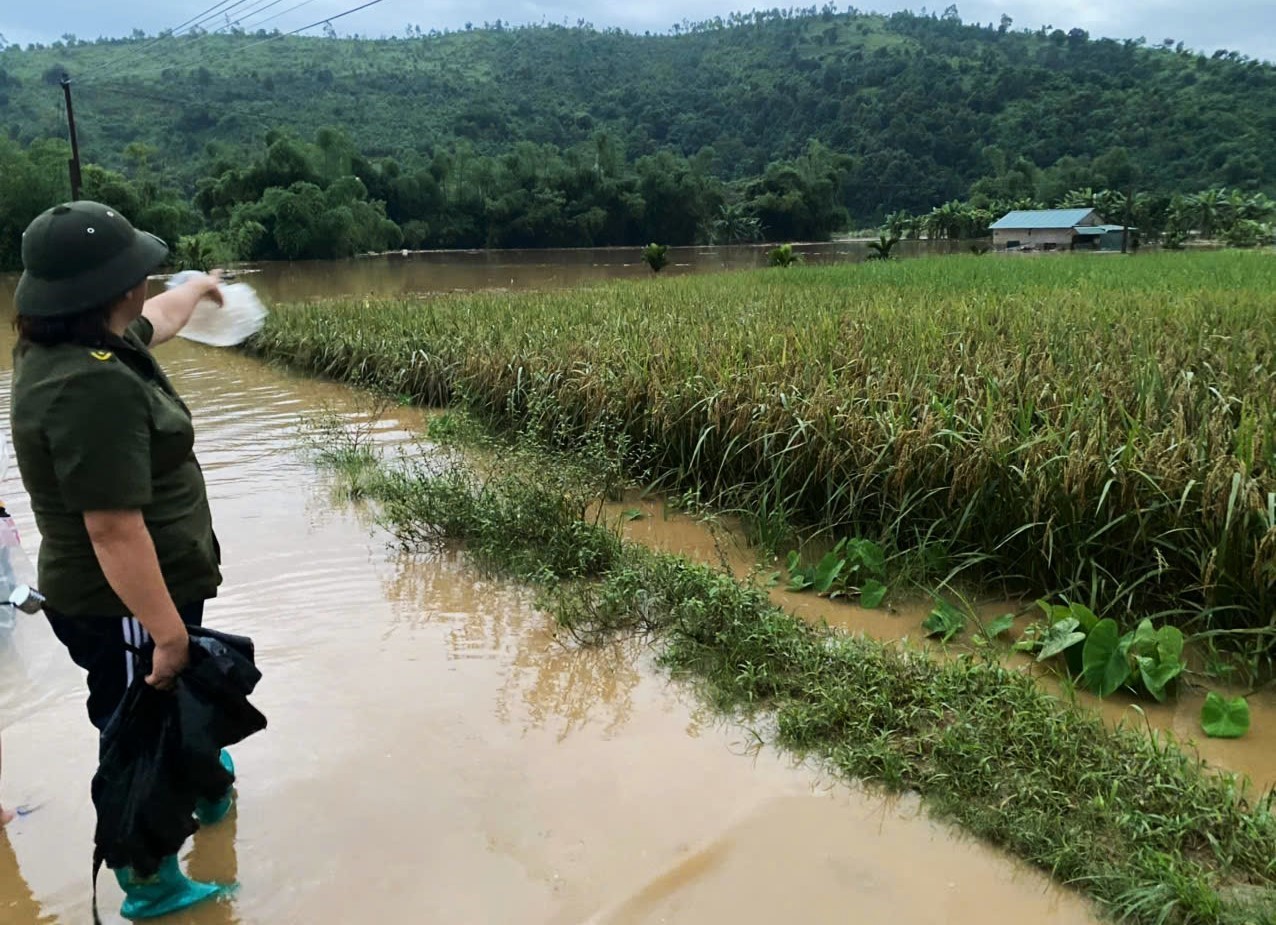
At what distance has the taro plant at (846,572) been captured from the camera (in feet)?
11.6

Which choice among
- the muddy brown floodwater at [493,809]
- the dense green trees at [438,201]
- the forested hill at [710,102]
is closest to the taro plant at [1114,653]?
the muddy brown floodwater at [493,809]

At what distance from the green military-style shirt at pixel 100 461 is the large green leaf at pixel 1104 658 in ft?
8.09

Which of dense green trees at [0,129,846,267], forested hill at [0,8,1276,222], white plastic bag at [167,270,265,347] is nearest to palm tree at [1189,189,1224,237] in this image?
forested hill at [0,8,1276,222]

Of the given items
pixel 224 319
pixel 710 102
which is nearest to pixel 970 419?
pixel 224 319

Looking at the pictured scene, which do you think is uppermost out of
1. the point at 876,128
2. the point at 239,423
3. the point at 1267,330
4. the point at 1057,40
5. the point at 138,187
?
the point at 1057,40

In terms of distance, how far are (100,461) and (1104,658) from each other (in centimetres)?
270

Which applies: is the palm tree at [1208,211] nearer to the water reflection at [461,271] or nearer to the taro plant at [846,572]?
the water reflection at [461,271]

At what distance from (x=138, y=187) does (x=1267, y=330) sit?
1487 inches

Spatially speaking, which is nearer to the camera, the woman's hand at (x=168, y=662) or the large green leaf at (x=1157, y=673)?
the woman's hand at (x=168, y=662)

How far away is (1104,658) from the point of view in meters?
2.75

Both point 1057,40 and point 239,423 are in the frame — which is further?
point 1057,40

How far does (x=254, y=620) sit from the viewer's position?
3484mm

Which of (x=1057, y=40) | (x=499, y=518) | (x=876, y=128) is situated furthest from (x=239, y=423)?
(x=1057, y=40)

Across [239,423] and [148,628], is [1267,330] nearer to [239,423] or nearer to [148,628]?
[148,628]
